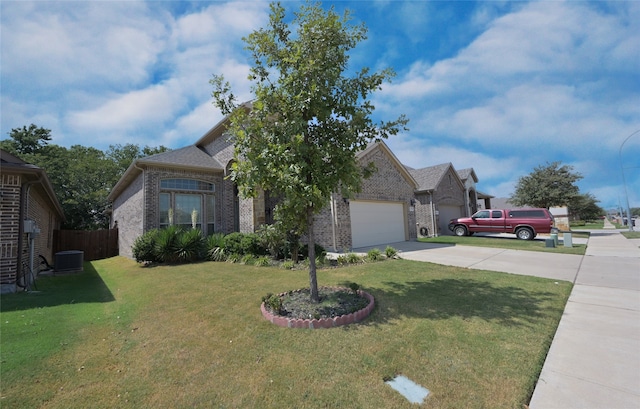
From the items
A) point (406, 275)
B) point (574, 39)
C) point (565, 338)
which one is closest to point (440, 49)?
point (574, 39)

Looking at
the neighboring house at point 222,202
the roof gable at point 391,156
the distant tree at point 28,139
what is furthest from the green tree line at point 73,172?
the roof gable at point 391,156

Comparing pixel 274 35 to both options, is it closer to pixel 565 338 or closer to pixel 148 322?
pixel 148 322

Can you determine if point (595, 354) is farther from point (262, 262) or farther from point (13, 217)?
point (13, 217)

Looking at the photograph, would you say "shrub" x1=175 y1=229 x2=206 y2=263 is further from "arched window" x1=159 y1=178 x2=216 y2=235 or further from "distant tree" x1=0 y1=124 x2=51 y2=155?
"distant tree" x1=0 y1=124 x2=51 y2=155

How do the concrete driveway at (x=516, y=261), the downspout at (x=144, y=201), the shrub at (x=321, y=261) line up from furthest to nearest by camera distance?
the downspout at (x=144, y=201), the shrub at (x=321, y=261), the concrete driveway at (x=516, y=261)

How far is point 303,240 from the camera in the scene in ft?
40.3

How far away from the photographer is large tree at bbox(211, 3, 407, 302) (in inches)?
184

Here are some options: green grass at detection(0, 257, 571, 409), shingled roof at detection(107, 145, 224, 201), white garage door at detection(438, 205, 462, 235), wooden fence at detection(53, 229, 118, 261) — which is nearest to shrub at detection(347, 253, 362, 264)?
green grass at detection(0, 257, 571, 409)

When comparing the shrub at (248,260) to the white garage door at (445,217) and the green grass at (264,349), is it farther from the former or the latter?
the white garage door at (445,217)

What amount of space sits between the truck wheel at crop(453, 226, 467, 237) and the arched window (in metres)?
16.6

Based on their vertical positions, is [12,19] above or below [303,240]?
above

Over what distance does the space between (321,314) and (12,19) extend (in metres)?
9.40

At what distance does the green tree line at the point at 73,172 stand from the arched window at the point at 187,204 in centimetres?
1537

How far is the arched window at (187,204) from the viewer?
12.2m
